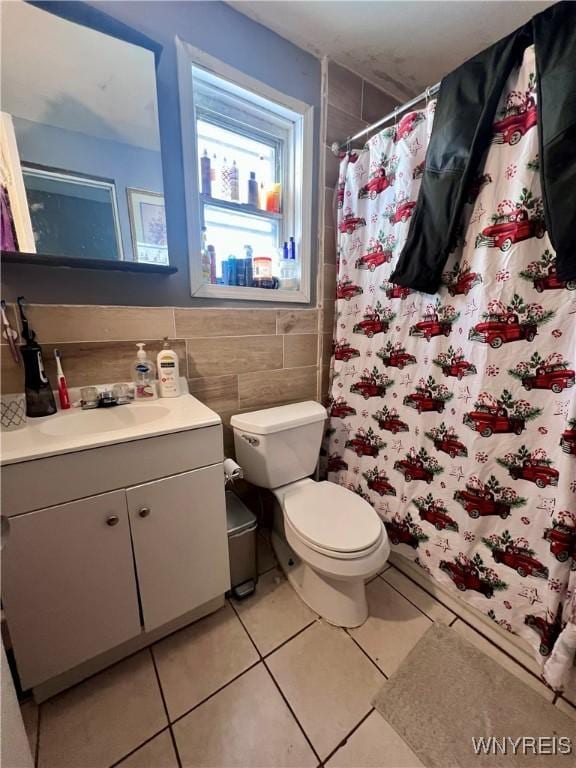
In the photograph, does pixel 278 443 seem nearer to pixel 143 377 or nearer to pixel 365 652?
pixel 143 377

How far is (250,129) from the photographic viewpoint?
57.1 inches

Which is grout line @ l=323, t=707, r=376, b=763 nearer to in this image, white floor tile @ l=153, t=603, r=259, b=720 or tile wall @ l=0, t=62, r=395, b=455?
white floor tile @ l=153, t=603, r=259, b=720

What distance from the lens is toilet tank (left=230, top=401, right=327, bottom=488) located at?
130 cm

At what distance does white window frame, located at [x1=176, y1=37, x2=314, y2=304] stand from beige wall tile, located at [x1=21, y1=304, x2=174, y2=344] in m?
0.19

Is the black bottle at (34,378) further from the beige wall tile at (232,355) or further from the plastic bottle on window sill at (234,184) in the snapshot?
the plastic bottle on window sill at (234,184)

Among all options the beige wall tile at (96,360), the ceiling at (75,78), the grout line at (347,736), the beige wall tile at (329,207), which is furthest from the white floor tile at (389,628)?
the ceiling at (75,78)

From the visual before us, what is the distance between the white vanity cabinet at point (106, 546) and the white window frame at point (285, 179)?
0.60 meters

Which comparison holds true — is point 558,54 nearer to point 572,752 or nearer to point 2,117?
point 2,117

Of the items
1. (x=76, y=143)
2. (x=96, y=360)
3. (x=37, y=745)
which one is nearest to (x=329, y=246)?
(x=76, y=143)

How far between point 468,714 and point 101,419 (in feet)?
4.92

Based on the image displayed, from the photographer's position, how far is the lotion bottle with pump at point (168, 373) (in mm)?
1188

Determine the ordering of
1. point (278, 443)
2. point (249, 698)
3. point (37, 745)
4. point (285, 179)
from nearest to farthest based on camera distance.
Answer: point (37, 745), point (249, 698), point (278, 443), point (285, 179)

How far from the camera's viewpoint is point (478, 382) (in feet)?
3.56

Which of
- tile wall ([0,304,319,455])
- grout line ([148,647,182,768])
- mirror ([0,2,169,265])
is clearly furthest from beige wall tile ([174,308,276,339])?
grout line ([148,647,182,768])
